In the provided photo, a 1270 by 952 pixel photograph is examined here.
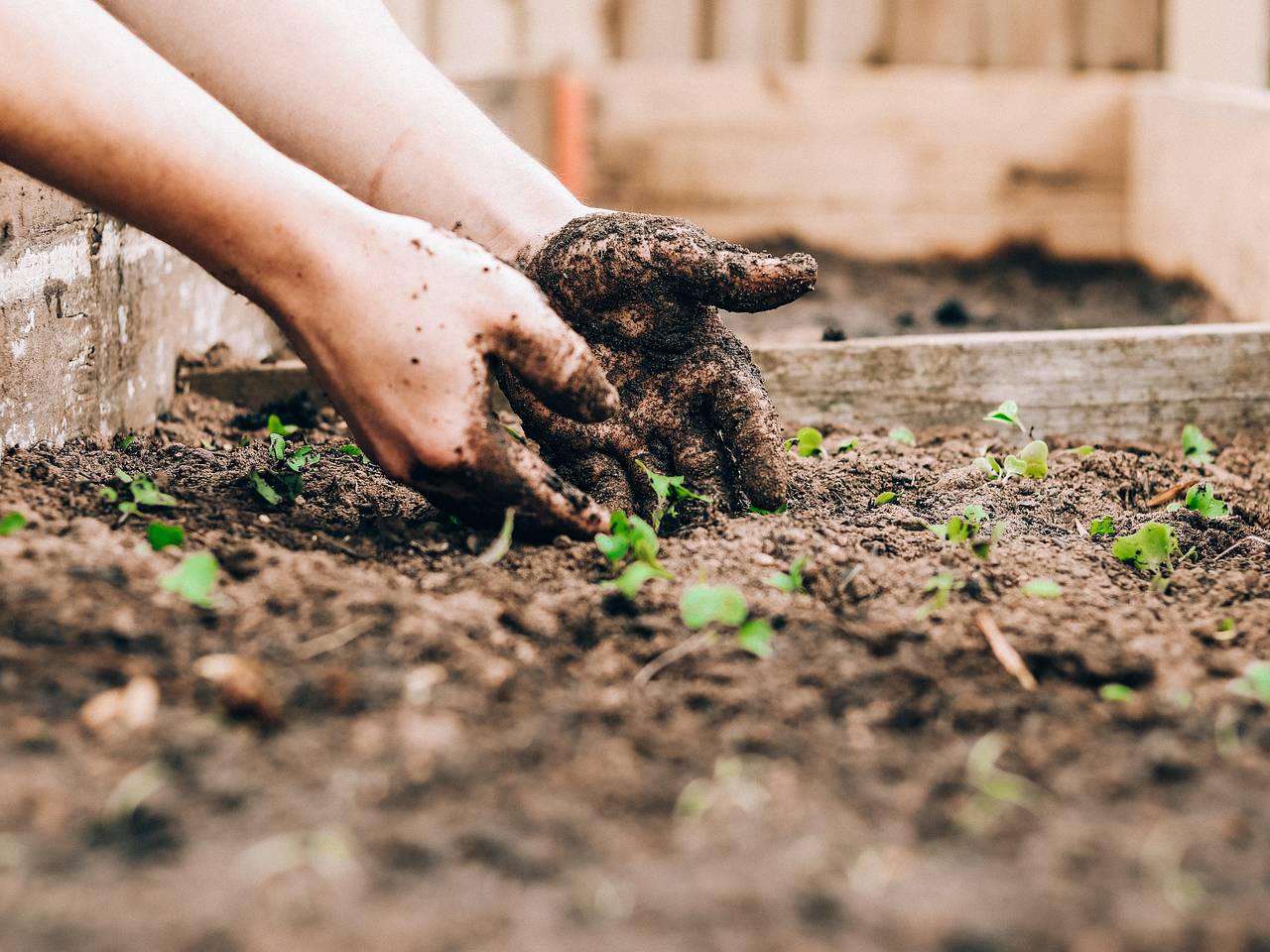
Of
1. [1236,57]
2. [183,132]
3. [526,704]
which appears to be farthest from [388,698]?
[1236,57]

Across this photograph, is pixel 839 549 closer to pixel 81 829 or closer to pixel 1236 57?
pixel 81 829

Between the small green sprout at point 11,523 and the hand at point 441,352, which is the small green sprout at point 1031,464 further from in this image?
the small green sprout at point 11,523

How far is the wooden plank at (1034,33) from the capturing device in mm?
4145

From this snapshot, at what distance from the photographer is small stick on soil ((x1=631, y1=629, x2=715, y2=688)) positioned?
1042 millimetres

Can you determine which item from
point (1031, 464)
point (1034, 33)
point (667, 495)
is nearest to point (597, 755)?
point (667, 495)

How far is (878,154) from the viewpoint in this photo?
12.9ft

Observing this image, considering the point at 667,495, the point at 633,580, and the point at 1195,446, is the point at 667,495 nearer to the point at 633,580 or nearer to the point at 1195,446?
the point at 633,580

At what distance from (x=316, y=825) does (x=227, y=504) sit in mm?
689

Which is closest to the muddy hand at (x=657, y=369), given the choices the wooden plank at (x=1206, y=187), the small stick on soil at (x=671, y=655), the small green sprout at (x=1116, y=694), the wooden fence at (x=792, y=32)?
the small stick on soil at (x=671, y=655)

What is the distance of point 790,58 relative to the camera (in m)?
4.31

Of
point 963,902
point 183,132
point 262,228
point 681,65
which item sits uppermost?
point 681,65

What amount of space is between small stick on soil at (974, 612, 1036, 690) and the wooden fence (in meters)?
3.45

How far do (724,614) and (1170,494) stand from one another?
38.6 inches

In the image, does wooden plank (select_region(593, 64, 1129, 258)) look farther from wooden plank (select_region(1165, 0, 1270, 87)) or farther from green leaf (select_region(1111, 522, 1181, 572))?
green leaf (select_region(1111, 522, 1181, 572))
